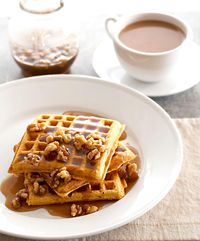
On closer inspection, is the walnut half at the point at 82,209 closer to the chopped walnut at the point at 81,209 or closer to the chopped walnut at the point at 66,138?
the chopped walnut at the point at 81,209

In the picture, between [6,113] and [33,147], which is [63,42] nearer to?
[6,113]

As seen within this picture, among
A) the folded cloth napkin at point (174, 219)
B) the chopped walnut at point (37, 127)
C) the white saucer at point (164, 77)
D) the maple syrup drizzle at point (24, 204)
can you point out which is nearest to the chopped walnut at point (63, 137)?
the chopped walnut at point (37, 127)

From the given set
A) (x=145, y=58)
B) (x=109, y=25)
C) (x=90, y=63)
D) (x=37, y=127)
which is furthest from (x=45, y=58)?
(x=37, y=127)

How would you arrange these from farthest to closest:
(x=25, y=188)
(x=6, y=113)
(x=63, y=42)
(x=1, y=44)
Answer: (x=1, y=44), (x=63, y=42), (x=6, y=113), (x=25, y=188)

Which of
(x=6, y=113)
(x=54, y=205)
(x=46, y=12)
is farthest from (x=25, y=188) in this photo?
(x=46, y=12)

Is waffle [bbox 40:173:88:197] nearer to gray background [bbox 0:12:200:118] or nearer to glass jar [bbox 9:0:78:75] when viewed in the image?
gray background [bbox 0:12:200:118]

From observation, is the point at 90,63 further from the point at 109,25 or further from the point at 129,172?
the point at 129,172

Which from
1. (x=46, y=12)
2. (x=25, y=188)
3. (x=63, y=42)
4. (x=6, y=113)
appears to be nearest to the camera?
(x=25, y=188)
